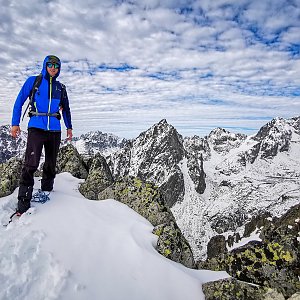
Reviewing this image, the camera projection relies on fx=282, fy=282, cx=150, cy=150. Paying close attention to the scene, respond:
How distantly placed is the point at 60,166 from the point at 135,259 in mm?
12198

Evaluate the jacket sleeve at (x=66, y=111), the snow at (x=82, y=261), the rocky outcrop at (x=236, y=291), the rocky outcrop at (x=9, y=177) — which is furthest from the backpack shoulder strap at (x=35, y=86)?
the rocky outcrop at (x=236, y=291)

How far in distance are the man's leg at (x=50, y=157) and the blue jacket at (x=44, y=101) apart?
0.36 metres

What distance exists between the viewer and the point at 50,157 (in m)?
10.5

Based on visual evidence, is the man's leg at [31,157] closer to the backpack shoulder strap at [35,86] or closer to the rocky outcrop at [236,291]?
the backpack shoulder strap at [35,86]

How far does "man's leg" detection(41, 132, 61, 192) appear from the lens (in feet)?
32.9

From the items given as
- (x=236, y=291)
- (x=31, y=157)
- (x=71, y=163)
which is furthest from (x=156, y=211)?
(x=71, y=163)

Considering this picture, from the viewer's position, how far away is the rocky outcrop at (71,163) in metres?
17.8

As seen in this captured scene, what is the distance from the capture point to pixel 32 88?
932cm

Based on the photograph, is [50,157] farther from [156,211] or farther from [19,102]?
[156,211]

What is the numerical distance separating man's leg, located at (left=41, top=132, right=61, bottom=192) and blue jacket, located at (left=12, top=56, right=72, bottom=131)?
0.36 metres

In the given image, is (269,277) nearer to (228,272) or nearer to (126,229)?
(228,272)

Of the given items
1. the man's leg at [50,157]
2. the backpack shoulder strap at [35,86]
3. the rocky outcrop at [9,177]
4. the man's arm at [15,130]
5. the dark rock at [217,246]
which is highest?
the backpack shoulder strap at [35,86]

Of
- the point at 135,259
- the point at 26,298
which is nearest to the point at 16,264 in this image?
the point at 26,298

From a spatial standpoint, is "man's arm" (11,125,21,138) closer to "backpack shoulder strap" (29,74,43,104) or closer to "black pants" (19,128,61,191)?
"black pants" (19,128,61,191)
